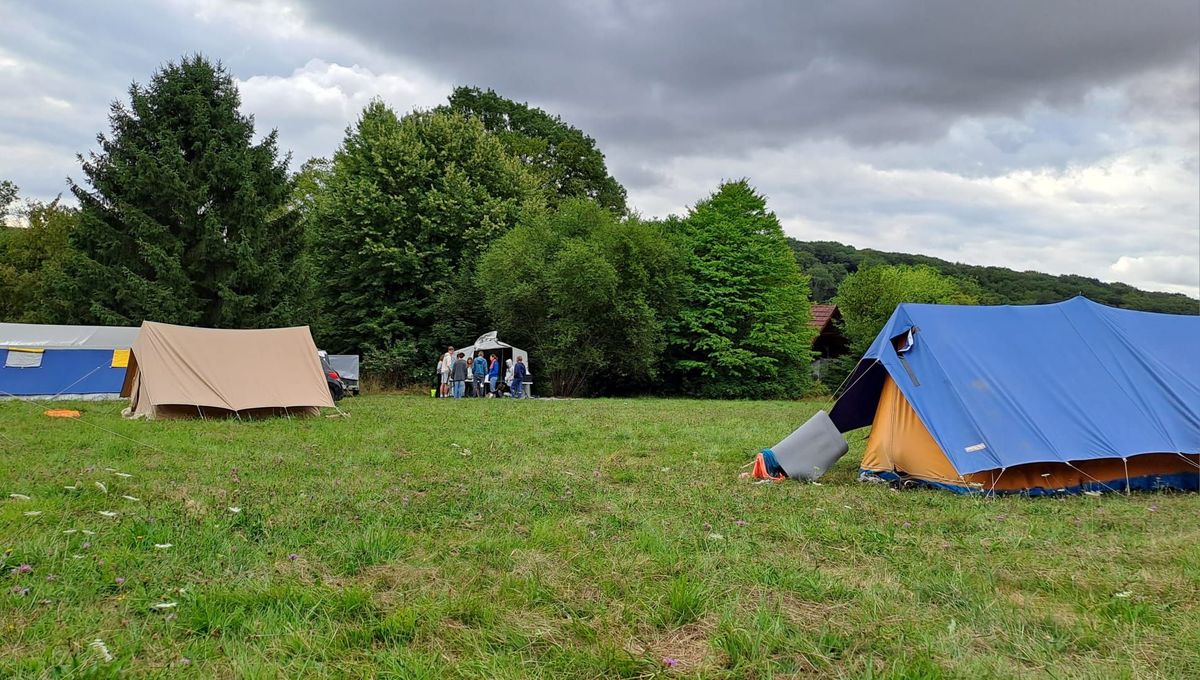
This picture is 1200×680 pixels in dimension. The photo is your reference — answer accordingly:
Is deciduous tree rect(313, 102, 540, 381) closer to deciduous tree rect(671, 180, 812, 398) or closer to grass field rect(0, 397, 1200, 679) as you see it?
deciduous tree rect(671, 180, 812, 398)

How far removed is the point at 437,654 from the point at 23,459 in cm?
673

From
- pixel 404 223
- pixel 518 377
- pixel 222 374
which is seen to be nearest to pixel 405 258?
pixel 404 223

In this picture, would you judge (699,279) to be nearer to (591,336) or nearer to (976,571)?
(591,336)

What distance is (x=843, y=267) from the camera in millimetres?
59812

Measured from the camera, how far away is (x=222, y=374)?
11914 mm

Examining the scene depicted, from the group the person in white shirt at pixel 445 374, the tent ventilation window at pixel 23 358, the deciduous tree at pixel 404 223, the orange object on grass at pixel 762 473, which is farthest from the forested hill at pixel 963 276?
the tent ventilation window at pixel 23 358

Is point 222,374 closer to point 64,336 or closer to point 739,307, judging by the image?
point 64,336

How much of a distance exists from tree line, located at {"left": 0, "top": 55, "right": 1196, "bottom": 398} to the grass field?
670 inches

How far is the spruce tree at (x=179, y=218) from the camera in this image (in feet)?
67.9

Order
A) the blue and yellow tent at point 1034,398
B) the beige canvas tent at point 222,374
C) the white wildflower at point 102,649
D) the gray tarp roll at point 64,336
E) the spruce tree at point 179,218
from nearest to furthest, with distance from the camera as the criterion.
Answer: the white wildflower at point 102,649 → the blue and yellow tent at point 1034,398 → the beige canvas tent at point 222,374 → the gray tarp roll at point 64,336 → the spruce tree at point 179,218

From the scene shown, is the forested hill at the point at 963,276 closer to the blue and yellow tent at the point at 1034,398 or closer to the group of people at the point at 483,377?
the group of people at the point at 483,377

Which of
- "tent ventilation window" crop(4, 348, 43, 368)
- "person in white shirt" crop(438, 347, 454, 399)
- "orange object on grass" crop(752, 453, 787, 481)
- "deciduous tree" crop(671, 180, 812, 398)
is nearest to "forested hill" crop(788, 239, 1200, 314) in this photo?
"deciduous tree" crop(671, 180, 812, 398)

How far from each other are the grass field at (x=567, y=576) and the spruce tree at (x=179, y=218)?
16383 mm

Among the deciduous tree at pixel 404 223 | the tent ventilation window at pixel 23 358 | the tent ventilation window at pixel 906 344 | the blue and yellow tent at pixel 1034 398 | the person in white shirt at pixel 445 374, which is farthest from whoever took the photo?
the deciduous tree at pixel 404 223
